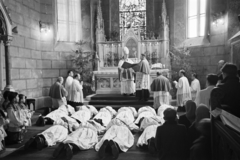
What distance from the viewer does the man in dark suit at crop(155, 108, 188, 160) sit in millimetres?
3256

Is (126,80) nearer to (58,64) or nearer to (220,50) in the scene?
(58,64)

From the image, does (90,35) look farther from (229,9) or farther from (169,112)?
(169,112)

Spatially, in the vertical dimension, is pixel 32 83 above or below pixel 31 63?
below

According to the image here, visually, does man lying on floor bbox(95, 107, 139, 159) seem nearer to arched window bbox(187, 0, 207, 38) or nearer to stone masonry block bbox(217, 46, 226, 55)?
stone masonry block bbox(217, 46, 226, 55)

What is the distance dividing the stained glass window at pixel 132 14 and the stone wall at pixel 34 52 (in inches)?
109

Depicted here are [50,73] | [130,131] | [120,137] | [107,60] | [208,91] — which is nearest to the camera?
[120,137]

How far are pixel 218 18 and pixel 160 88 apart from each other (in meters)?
4.19

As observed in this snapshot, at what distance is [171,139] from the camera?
3.26 meters

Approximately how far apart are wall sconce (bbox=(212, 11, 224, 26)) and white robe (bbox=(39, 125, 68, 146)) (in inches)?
314

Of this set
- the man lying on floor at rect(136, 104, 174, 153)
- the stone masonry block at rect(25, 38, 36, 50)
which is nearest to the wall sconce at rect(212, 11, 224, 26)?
the man lying on floor at rect(136, 104, 174, 153)

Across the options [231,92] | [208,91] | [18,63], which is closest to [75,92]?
[18,63]

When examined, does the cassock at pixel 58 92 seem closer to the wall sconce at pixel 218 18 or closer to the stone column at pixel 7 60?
the stone column at pixel 7 60

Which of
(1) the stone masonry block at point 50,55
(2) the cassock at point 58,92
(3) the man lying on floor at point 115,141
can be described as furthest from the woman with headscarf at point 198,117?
(1) the stone masonry block at point 50,55

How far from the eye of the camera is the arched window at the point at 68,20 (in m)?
12.6
